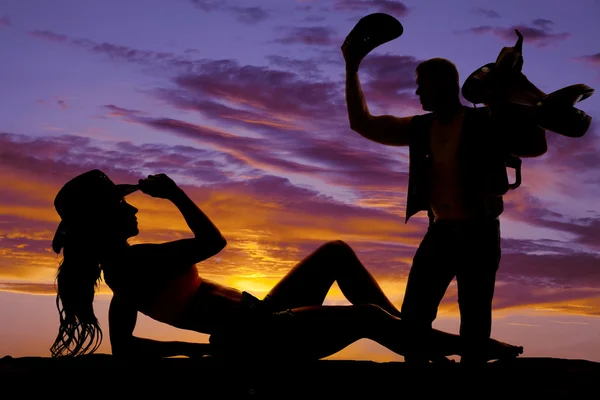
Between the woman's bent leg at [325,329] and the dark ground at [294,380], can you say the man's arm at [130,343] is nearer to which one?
the dark ground at [294,380]

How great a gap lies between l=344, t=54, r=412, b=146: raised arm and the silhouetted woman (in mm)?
1247

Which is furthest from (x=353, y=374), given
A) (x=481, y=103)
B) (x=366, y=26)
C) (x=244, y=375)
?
(x=366, y=26)

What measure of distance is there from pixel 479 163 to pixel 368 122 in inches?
39.6

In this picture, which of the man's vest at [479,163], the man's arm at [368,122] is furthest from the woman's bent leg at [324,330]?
the man's arm at [368,122]

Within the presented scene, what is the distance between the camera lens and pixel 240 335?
13.9 ft

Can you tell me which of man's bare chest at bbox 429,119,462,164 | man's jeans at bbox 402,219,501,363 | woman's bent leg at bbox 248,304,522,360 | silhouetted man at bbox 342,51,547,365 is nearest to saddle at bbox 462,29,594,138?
silhouetted man at bbox 342,51,547,365

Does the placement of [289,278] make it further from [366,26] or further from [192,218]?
[366,26]

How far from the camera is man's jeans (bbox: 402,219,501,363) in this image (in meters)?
5.03

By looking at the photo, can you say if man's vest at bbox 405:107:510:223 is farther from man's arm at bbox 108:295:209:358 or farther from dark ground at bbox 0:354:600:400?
man's arm at bbox 108:295:209:358

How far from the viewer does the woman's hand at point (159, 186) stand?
4074 mm

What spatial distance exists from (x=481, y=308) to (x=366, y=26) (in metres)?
2.49

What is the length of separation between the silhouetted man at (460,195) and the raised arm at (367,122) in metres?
0.26

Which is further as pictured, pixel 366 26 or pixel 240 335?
pixel 366 26

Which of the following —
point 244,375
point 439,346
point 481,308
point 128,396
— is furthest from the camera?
point 481,308
